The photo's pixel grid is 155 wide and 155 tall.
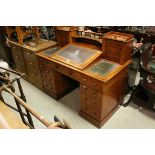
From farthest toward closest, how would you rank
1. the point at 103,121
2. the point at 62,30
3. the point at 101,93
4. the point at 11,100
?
the point at 11,100 → the point at 62,30 → the point at 103,121 → the point at 101,93

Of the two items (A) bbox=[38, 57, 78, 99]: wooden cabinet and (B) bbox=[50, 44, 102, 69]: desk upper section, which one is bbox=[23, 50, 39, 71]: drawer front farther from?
(B) bbox=[50, 44, 102, 69]: desk upper section

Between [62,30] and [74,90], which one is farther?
[74,90]

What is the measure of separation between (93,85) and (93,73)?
15cm

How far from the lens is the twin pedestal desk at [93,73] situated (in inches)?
83.4

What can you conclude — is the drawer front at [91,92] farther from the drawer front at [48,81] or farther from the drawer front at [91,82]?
the drawer front at [48,81]

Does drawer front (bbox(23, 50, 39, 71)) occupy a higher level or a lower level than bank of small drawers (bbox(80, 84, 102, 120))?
higher

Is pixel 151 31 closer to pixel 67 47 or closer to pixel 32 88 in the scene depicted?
pixel 67 47

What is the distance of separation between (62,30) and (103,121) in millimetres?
1561

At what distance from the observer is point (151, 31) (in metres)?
3.24

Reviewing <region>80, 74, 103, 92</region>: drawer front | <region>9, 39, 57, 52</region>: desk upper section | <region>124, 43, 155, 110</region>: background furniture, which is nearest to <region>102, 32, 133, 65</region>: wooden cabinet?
<region>124, 43, 155, 110</region>: background furniture

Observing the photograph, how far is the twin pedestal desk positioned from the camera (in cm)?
212

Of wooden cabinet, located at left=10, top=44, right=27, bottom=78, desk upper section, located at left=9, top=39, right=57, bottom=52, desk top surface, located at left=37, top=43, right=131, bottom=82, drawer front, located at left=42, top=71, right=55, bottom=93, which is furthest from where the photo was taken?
wooden cabinet, located at left=10, top=44, right=27, bottom=78

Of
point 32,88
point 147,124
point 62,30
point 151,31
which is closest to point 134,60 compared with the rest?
point 151,31

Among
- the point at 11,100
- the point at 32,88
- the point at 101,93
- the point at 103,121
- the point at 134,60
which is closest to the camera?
the point at 101,93
